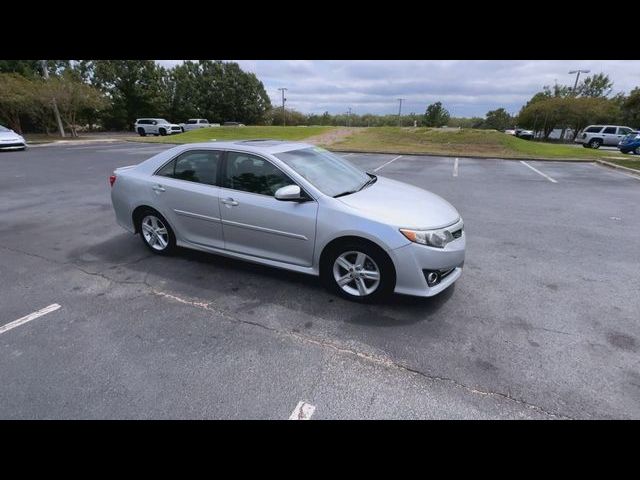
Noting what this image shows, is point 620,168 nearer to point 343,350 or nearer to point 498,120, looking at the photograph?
point 343,350

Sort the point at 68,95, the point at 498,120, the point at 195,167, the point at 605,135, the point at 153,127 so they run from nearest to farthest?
the point at 195,167, the point at 605,135, the point at 68,95, the point at 153,127, the point at 498,120

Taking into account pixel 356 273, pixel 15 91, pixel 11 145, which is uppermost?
pixel 15 91

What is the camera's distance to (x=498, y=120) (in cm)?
6494

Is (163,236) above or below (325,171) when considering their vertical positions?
below

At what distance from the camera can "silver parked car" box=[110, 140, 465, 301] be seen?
10.2ft

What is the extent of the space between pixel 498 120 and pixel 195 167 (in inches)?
2902

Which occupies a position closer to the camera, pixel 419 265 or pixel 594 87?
pixel 419 265

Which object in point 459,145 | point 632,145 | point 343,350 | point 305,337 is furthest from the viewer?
point 459,145

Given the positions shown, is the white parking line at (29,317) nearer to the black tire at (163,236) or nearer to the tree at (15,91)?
the black tire at (163,236)

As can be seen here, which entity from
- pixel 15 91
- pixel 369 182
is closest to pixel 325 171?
pixel 369 182

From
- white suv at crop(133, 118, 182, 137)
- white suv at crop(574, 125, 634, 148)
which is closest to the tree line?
white suv at crop(133, 118, 182, 137)

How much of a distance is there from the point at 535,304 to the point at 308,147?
10.1 feet

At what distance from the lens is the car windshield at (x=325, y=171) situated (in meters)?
3.59

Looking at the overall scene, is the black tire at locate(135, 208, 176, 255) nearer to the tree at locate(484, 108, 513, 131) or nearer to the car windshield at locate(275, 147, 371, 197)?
the car windshield at locate(275, 147, 371, 197)
